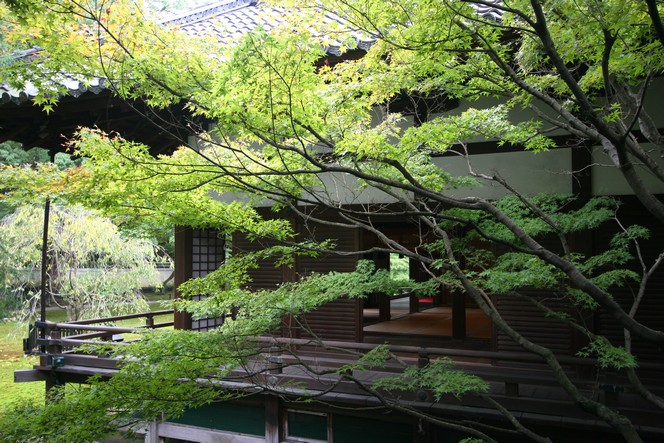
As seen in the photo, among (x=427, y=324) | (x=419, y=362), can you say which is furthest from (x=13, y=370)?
(x=419, y=362)

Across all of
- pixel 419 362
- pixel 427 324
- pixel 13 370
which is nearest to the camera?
pixel 419 362

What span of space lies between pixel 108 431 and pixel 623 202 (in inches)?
247

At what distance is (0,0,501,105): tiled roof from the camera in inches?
231

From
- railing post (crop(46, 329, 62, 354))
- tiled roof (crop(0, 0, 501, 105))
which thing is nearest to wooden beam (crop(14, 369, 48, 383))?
railing post (crop(46, 329, 62, 354))

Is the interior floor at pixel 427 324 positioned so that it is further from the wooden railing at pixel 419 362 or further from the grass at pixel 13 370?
the grass at pixel 13 370

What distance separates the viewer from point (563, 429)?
19.0 feet

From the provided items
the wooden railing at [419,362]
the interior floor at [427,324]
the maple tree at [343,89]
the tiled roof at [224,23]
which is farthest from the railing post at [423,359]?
the interior floor at [427,324]

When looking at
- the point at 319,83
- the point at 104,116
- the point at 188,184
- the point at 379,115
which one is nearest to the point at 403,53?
the point at 319,83

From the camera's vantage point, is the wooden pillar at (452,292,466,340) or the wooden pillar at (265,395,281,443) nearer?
the wooden pillar at (265,395,281,443)

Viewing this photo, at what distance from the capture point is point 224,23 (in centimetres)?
1038

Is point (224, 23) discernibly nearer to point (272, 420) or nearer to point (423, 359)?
point (272, 420)

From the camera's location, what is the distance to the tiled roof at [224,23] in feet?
19.3

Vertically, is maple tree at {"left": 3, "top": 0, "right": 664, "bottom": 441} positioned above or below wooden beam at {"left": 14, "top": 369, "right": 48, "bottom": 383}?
above

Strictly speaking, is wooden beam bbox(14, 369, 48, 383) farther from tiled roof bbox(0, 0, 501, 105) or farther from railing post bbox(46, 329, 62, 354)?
tiled roof bbox(0, 0, 501, 105)
